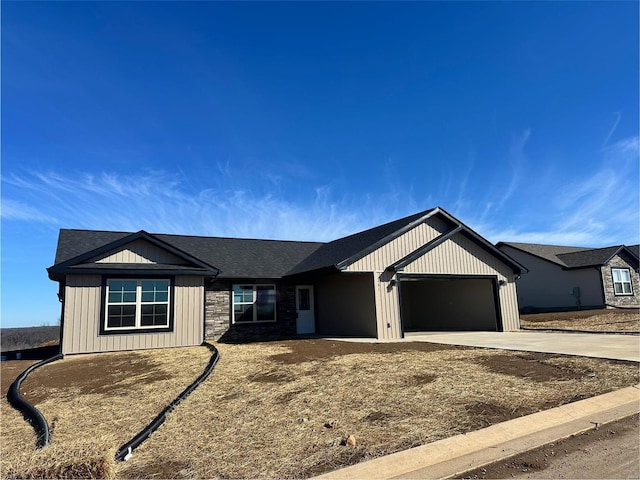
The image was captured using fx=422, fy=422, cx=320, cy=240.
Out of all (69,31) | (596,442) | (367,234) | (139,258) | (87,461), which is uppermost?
(69,31)

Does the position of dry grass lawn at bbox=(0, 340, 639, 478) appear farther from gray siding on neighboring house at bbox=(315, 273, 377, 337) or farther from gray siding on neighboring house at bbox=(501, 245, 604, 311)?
gray siding on neighboring house at bbox=(501, 245, 604, 311)

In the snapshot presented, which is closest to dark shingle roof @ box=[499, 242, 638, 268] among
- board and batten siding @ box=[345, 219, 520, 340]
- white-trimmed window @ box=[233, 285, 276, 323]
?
board and batten siding @ box=[345, 219, 520, 340]

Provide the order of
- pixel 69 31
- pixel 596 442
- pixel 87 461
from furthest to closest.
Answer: pixel 69 31 < pixel 596 442 < pixel 87 461

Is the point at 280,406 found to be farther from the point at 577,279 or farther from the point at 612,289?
the point at 612,289

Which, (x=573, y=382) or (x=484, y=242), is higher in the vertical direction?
(x=484, y=242)

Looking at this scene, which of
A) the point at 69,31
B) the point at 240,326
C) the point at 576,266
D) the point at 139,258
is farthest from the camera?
the point at 576,266

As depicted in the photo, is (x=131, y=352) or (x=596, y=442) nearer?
(x=596, y=442)

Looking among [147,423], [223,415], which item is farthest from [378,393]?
→ [147,423]

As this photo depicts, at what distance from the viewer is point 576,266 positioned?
2925 centimetres

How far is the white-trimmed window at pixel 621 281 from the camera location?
1138 inches

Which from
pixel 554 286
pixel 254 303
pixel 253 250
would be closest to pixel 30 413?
pixel 254 303

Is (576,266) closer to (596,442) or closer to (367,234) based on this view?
(367,234)

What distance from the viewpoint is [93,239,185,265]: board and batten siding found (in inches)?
589

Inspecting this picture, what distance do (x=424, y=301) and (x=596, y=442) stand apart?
18934mm
